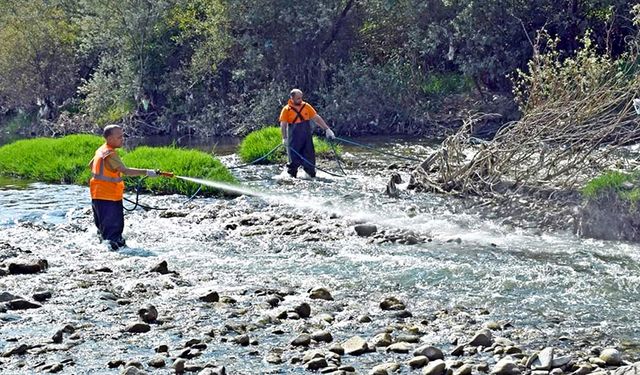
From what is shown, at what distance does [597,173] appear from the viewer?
58.2 feet

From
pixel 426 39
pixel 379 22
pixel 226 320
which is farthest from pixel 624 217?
pixel 379 22

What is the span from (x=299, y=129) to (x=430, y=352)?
13163mm

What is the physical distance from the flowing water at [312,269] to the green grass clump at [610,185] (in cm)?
93

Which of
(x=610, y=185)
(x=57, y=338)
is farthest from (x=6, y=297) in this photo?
(x=610, y=185)

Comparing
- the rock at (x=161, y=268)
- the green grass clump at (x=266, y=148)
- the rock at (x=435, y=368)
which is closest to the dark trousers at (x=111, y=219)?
the rock at (x=161, y=268)

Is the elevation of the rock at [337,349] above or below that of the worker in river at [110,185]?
below

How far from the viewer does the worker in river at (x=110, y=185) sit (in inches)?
612

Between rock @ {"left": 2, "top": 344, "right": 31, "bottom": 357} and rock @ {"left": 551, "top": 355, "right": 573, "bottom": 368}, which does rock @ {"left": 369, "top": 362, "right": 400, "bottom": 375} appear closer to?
rock @ {"left": 551, "top": 355, "right": 573, "bottom": 368}

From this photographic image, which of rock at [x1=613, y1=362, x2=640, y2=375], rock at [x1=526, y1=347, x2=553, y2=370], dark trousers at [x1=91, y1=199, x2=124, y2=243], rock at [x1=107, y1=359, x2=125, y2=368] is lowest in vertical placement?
rock at [x1=107, y1=359, x2=125, y2=368]

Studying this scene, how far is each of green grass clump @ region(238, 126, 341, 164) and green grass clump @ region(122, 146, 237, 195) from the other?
112 inches

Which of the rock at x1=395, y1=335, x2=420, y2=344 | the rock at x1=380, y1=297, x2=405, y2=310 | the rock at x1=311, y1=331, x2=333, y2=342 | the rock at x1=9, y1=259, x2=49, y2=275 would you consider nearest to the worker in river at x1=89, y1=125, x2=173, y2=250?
the rock at x1=9, y1=259, x2=49, y2=275

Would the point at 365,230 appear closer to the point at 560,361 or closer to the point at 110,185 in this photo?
the point at 110,185

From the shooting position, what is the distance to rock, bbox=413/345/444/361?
9594 mm

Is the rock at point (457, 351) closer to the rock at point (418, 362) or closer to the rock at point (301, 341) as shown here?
the rock at point (418, 362)
